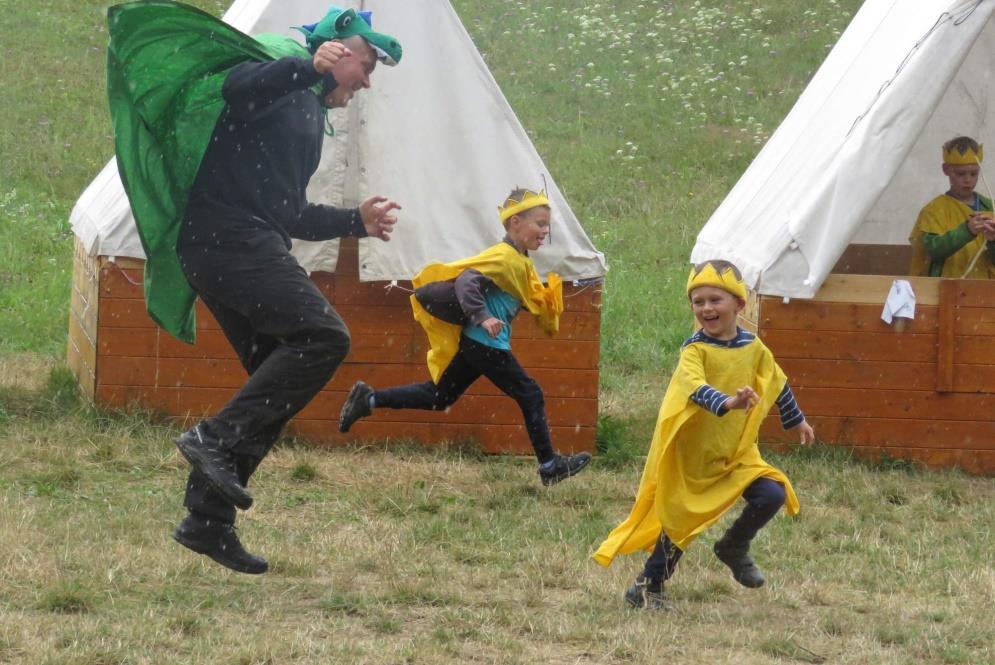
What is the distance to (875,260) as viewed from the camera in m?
9.58

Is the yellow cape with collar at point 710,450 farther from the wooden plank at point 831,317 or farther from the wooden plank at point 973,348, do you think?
the wooden plank at point 973,348

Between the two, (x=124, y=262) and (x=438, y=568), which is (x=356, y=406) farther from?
(x=438, y=568)

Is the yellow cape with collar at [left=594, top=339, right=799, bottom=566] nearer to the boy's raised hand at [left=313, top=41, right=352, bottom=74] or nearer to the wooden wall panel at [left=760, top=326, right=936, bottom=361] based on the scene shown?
the boy's raised hand at [left=313, top=41, right=352, bottom=74]

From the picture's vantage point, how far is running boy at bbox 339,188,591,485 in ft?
21.6

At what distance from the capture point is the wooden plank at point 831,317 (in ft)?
24.4

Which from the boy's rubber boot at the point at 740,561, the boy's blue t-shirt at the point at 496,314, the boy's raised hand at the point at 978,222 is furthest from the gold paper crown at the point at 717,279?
the boy's raised hand at the point at 978,222

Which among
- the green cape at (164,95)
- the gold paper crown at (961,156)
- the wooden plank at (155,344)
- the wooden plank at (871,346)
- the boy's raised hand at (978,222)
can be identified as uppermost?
the green cape at (164,95)

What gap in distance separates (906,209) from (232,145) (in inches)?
251

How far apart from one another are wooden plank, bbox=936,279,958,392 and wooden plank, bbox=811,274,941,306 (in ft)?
0.15

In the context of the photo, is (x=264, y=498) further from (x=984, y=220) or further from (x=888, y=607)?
(x=984, y=220)

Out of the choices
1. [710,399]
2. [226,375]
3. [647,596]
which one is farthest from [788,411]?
[226,375]

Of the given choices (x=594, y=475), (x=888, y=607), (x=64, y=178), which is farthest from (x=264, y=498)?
(x=64, y=178)

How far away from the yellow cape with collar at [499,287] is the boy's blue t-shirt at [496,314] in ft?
0.15

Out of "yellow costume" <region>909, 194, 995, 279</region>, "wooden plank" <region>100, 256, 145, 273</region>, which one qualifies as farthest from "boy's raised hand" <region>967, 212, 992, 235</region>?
"wooden plank" <region>100, 256, 145, 273</region>
